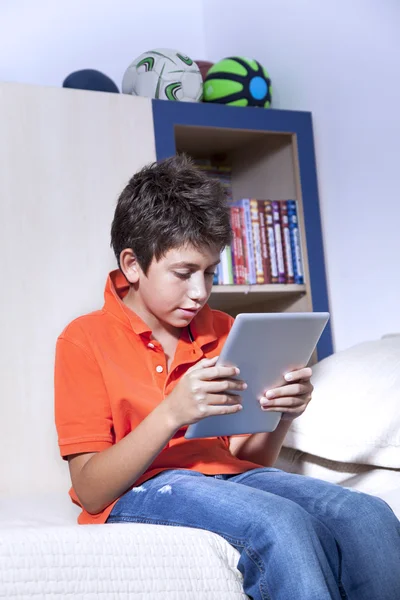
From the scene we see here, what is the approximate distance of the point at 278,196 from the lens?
2.16 m

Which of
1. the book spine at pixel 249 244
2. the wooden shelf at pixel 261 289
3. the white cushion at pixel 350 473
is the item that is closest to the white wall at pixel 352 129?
the wooden shelf at pixel 261 289

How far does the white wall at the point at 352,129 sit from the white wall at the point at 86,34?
31 centimetres

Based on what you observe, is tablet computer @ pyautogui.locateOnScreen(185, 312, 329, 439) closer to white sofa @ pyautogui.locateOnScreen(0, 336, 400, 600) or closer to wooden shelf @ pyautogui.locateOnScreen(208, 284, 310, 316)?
white sofa @ pyautogui.locateOnScreen(0, 336, 400, 600)

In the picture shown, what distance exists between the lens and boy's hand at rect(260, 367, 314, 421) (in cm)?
116

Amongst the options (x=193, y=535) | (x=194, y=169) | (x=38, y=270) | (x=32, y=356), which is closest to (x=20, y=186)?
(x=38, y=270)

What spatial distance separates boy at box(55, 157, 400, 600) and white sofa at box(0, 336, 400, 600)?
0.06 meters

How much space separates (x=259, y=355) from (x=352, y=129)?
1086 millimetres

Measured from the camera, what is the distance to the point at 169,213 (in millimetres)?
1242

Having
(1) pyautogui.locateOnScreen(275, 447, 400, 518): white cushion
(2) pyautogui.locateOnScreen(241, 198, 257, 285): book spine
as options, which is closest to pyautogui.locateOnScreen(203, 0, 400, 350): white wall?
(2) pyautogui.locateOnScreen(241, 198, 257, 285): book spine

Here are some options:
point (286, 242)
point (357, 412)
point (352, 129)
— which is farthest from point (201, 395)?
point (352, 129)

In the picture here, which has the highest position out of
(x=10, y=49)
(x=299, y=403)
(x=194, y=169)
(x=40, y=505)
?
(x=10, y=49)

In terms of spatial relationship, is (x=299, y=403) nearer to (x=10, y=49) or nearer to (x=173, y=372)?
(x=173, y=372)

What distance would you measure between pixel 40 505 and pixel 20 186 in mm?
685

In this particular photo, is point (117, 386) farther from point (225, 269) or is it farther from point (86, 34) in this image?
point (86, 34)
